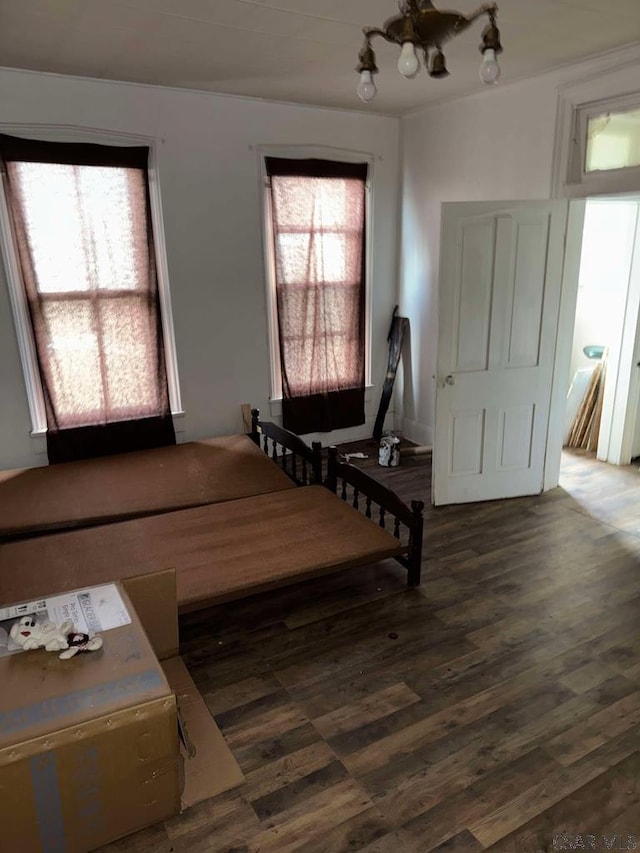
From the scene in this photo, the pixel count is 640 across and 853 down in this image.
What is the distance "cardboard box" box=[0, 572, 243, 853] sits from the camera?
5.19 feet

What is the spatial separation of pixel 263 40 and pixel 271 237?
165cm

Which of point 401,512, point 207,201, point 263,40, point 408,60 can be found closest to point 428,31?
point 408,60

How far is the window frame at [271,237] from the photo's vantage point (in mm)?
4574

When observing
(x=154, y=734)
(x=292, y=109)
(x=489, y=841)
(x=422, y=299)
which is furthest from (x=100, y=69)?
(x=489, y=841)

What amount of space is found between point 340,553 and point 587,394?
336 centimetres

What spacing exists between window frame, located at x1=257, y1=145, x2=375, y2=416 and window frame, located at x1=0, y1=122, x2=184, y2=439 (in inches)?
31.0

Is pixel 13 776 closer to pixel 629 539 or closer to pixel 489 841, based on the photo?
pixel 489 841

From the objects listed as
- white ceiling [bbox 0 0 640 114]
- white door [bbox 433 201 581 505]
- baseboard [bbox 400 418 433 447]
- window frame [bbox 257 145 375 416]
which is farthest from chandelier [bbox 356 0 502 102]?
baseboard [bbox 400 418 433 447]

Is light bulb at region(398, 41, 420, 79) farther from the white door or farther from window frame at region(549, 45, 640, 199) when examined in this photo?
window frame at region(549, 45, 640, 199)

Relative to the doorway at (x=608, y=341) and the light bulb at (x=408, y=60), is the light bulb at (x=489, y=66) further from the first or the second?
the doorway at (x=608, y=341)

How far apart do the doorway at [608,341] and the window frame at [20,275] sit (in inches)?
135

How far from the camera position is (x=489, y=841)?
1856 mm

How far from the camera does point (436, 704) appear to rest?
7.89 feet

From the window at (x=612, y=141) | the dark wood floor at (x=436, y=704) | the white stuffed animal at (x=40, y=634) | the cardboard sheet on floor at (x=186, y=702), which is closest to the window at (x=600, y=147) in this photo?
the window at (x=612, y=141)
